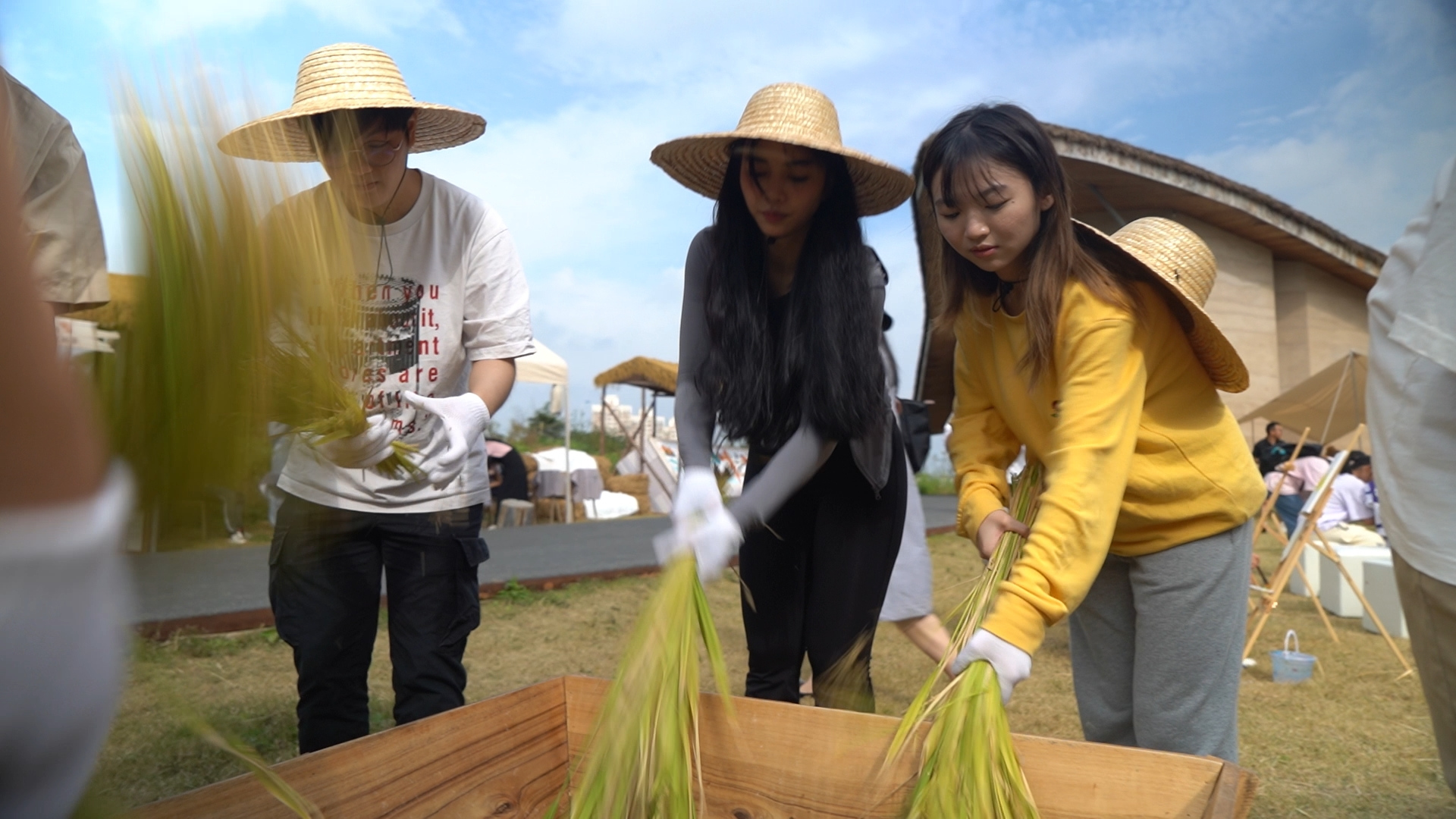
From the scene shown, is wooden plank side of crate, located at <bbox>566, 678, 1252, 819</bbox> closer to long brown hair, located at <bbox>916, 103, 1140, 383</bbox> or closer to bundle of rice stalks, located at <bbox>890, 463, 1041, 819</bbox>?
bundle of rice stalks, located at <bbox>890, 463, 1041, 819</bbox>

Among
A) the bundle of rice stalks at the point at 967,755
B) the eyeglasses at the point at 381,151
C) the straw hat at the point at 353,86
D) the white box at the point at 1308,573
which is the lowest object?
the white box at the point at 1308,573

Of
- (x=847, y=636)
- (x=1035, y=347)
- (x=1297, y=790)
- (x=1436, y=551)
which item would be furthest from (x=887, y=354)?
(x=1297, y=790)

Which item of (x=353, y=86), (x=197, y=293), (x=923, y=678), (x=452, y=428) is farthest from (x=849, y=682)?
(x=923, y=678)

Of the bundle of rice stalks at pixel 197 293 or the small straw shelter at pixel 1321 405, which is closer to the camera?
the bundle of rice stalks at pixel 197 293

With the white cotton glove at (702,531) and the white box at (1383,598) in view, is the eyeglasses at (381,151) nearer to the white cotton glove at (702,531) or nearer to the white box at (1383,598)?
the white cotton glove at (702,531)

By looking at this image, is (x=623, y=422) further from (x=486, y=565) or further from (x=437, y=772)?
(x=437, y=772)

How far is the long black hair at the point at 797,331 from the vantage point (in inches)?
75.8

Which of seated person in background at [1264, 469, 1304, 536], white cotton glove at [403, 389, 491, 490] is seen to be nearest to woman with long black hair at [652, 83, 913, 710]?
white cotton glove at [403, 389, 491, 490]

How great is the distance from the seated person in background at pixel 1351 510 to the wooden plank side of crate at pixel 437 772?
5.87 m

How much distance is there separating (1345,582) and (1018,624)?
6323 millimetres

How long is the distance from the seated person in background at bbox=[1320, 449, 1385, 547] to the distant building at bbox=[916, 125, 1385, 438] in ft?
8.18

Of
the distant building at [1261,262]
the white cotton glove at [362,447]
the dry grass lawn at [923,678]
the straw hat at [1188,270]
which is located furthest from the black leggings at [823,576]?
the distant building at [1261,262]

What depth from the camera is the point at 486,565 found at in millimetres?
6879

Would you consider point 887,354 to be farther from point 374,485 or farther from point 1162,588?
point 374,485
